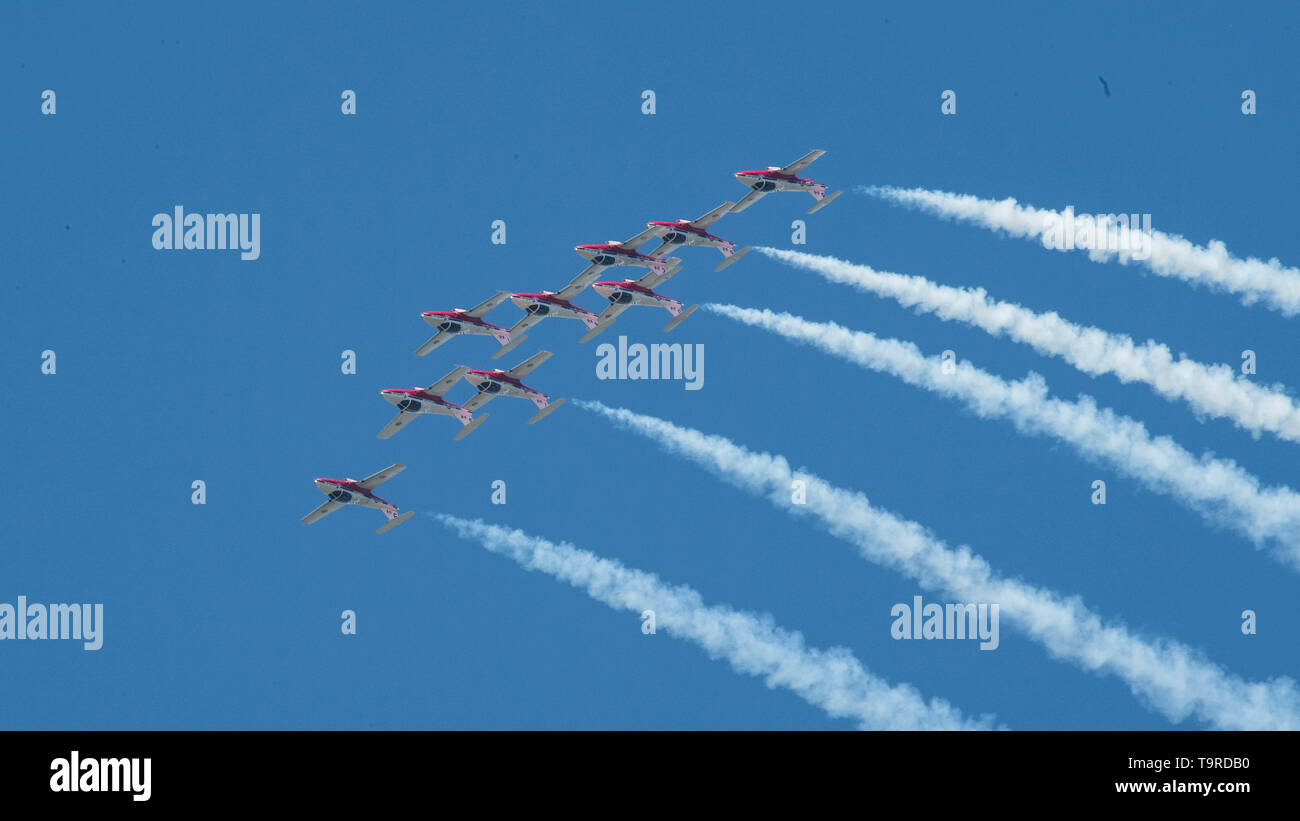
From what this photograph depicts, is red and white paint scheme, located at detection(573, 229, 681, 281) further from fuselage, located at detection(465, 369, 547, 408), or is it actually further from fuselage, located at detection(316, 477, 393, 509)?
fuselage, located at detection(316, 477, 393, 509)

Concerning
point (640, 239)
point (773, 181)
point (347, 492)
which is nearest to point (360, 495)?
point (347, 492)

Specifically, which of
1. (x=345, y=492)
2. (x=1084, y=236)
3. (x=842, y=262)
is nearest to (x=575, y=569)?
(x=345, y=492)

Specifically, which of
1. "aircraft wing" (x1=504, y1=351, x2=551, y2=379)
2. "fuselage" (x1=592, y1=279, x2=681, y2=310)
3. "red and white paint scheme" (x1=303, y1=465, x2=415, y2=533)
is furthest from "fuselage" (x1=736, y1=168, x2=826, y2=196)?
"red and white paint scheme" (x1=303, y1=465, x2=415, y2=533)

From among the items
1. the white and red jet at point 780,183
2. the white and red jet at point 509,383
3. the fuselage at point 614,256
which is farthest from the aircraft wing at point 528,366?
the white and red jet at point 780,183

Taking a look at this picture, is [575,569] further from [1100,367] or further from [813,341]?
[1100,367]

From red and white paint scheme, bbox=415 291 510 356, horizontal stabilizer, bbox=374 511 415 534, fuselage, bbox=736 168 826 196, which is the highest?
fuselage, bbox=736 168 826 196

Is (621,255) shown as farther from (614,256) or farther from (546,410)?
(546,410)

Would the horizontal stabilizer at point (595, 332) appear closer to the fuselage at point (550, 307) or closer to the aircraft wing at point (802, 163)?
the fuselage at point (550, 307)
